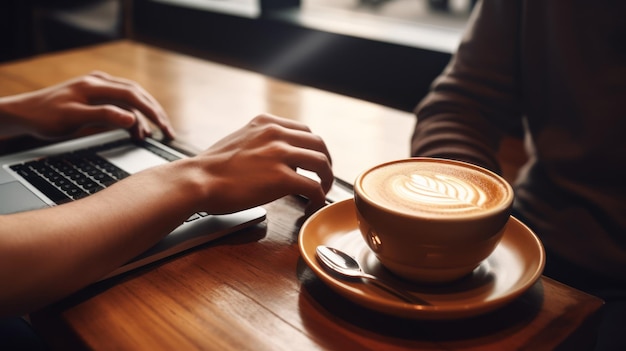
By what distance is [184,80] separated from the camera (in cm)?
150

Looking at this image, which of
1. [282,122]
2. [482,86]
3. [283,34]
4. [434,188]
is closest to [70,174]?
[282,122]

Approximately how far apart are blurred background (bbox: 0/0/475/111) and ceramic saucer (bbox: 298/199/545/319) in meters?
1.52

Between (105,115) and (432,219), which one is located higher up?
(432,219)

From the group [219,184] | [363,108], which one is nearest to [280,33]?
[363,108]

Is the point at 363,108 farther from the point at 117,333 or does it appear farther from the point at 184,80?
the point at 117,333

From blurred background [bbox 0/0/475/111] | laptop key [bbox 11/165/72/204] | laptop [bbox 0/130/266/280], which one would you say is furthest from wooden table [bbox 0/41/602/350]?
blurred background [bbox 0/0/475/111]

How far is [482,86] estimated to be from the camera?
1106mm

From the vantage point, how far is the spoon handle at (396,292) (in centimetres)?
Result: 54

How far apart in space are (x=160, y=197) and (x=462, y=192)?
12.7 inches

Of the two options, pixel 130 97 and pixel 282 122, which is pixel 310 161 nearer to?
pixel 282 122

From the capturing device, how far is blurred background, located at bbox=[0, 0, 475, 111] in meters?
2.24

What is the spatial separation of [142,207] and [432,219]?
1.03 ft

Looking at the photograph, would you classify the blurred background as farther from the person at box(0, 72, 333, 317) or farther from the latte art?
the latte art

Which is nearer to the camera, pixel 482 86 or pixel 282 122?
pixel 282 122
